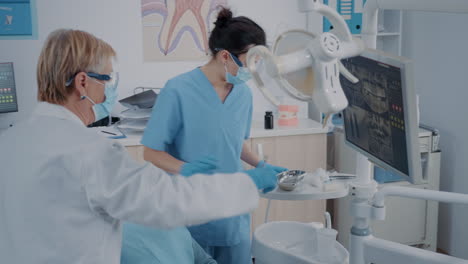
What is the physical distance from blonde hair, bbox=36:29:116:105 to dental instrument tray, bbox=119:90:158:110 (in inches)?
60.0

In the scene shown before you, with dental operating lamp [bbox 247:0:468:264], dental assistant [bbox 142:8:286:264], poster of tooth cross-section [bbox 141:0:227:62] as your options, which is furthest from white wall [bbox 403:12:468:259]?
dental operating lamp [bbox 247:0:468:264]

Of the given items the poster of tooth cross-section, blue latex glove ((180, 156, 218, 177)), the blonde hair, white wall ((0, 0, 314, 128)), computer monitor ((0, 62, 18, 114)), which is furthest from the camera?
the poster of tooth cross-section

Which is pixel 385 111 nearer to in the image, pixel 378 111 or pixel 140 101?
pixel 378 111

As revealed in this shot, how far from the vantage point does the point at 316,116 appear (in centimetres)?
344

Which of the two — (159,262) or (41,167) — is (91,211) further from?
(159,262)

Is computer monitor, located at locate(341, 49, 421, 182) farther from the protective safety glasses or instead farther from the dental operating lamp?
the protective safety glasses

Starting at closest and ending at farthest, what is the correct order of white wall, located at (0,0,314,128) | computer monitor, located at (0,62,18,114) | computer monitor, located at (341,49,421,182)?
1. computer monitor, located at (341,49,421,182)
2. computer monitor, located at (0,62,18,114)
3. white wall, located at (0,0,314,128)

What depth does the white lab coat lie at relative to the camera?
1123 mm

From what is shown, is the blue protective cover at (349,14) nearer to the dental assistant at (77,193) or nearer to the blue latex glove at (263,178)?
the blue latex glove at (263,178)

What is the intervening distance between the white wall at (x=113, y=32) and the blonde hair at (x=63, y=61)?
69.9 inches

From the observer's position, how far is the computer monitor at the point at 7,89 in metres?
2.82

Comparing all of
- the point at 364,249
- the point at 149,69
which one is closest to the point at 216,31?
the point at 364,249

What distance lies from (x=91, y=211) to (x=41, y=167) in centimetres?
14

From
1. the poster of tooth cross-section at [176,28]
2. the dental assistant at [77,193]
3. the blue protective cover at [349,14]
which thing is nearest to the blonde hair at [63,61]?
the dental assistant at [77,193]
